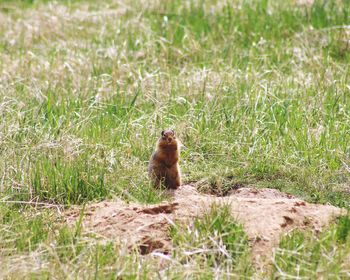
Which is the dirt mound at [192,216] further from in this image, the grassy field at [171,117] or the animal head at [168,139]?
the animal head at [168,139]

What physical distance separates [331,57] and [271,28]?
0.98 m

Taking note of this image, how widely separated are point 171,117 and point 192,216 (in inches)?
84.1

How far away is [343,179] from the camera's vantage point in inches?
252

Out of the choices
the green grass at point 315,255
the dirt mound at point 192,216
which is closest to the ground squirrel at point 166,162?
the dirt mound at point 192,216

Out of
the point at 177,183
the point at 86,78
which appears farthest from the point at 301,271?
the point at 86,78

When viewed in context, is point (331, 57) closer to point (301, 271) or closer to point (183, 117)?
point (183, 117)

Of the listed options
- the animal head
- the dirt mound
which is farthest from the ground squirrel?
the dirt mound

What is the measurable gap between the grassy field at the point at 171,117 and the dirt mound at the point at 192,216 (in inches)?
5.2

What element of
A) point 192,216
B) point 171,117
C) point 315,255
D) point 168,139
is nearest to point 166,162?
point 168,139

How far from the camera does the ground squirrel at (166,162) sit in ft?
20.4

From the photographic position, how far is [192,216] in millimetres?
5426

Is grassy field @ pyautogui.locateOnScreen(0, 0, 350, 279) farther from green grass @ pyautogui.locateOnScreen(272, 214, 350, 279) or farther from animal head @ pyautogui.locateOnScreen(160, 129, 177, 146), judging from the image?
animal head @ pyautogui.locateOnScreen(160, 129, 177, 146)

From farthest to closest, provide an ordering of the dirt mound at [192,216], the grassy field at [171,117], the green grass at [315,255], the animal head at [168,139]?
the animal head at [168,139]
the dirt mound at [192,216]
the grassy field at [171,117]
the green grass at [315,255]

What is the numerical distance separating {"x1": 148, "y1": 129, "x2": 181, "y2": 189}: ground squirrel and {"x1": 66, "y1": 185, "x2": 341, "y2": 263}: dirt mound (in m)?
0.43
